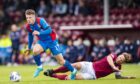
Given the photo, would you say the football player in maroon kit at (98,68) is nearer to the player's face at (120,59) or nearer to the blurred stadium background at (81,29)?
the player's face at (120,59)

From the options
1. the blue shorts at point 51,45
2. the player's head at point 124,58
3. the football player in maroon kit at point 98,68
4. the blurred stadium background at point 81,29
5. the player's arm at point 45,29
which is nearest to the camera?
the player's head at point 124,58

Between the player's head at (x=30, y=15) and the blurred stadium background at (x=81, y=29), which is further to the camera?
the blurred stadium background at (x=81, y=29)

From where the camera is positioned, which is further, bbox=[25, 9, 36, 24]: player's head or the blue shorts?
the blue shorts

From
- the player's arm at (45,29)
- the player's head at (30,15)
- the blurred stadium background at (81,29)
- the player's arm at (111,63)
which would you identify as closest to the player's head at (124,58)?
the player's arm at (111,63)

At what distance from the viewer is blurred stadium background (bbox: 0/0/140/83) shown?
2584cm

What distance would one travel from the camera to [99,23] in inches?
1120

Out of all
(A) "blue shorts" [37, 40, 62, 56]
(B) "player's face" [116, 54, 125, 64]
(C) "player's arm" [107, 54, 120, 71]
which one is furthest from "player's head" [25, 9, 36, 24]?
(B) "player's face" [116, 54, 125, 64]

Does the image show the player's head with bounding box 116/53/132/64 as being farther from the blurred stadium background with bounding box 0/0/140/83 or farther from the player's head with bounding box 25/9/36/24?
the blurred stadium background with bounding box 0/0/140/83

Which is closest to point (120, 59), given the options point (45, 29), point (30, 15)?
point (45, 29)

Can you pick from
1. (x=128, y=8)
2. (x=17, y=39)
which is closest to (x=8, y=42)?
(x=17, y=39)

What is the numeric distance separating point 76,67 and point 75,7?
14543mm

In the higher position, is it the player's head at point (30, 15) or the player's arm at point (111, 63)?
the player's head at point (30, 15)

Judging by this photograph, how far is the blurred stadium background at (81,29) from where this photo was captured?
2584 cm

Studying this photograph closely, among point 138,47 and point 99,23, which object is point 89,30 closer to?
point 99,23
